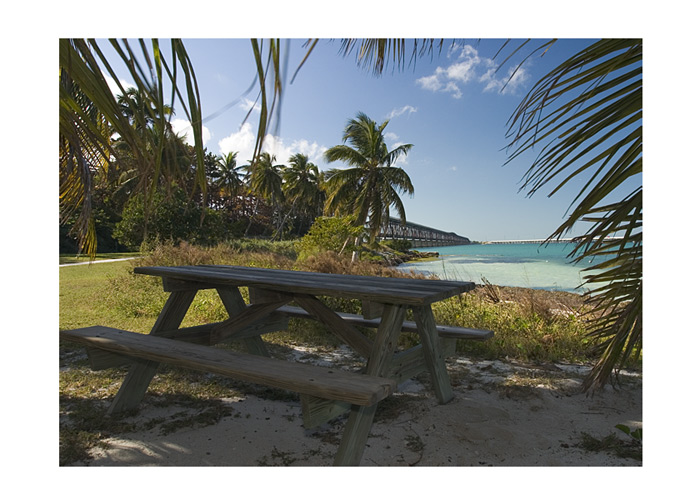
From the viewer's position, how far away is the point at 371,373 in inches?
81.5

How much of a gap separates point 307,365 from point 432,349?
3.30ft

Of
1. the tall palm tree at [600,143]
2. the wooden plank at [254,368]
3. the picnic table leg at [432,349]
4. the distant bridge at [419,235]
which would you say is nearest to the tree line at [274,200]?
the wooden plank at [254,368]

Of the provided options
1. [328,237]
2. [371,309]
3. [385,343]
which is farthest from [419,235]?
[385,343]

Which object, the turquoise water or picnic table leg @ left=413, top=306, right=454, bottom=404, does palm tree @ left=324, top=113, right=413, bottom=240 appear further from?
picnic table leg @ left=413, top=306, right=454, bottom=404

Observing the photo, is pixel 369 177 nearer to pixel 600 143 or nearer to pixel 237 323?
pixel 237 323

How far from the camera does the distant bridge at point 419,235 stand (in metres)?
24.0

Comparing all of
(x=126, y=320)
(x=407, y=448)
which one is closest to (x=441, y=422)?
(x=407, y=448)

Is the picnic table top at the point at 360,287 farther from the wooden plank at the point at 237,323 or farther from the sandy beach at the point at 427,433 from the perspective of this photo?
the sandy beach at the point at 427,433

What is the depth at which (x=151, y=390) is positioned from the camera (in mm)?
3053

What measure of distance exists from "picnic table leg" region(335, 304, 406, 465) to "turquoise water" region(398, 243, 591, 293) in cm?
440

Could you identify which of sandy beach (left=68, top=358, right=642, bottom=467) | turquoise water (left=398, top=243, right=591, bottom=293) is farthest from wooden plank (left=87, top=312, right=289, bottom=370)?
turquoise water (left=398, top=243, right=591, bottom=293)

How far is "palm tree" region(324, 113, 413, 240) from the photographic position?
20078mm
